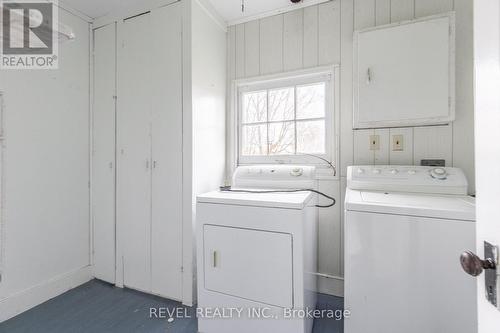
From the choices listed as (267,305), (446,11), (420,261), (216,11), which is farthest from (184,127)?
(446,11)

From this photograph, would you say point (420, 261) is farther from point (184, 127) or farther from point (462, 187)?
point (184, 127)

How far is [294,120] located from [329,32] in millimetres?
778

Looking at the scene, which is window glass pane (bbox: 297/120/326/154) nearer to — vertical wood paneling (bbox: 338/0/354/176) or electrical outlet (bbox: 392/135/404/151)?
vertical wood paneling (bbox: 338/0/354/176)

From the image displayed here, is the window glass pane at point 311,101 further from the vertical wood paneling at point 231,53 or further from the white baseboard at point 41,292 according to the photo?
the white baseboard at point 41,292

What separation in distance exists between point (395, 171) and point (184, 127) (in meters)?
1.59

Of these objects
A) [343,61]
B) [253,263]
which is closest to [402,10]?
[343,61]

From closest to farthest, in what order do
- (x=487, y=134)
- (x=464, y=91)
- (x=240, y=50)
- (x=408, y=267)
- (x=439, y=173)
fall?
(x=487, y=134) → (x=408, y=267) → (x=439, y=173) → (x=464, y=91) → (x=240, y=50)

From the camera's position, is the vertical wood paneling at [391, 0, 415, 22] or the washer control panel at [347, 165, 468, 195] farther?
the vertical wood paneling at [391, 0, 415, 22]

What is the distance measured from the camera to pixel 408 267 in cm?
108

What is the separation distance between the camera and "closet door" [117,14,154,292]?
2.02 metres

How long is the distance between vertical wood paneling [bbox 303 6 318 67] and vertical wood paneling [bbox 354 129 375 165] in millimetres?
725

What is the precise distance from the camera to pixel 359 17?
74.2 inches

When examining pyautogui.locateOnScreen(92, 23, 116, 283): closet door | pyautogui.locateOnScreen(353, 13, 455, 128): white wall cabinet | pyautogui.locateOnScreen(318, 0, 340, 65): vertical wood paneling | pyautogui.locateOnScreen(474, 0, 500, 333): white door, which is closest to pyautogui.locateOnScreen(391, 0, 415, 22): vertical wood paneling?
pyautogui.locateOnScreen(353, 13, 455, 128): white wall cabinet

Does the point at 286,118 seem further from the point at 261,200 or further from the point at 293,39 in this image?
the point at 261,200
